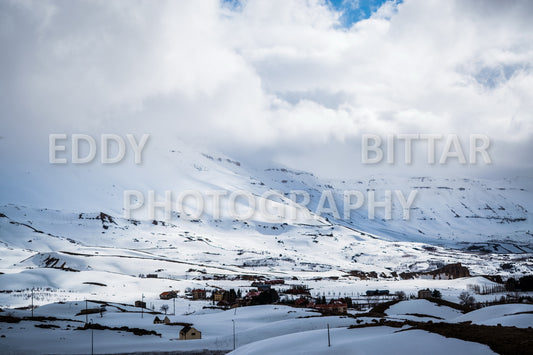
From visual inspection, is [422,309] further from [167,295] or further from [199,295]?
[167,295]

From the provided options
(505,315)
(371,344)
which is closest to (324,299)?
(505,315)

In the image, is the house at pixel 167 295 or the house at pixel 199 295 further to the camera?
the house at pixel 199 295

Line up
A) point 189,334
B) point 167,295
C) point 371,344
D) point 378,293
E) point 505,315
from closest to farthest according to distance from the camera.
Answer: point 371,344 < point 505,315 < point 189,334 < point 167,295 < point 378,293

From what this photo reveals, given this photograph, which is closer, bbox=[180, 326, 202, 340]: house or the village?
bbox=[180, 326, 202, 340]: house

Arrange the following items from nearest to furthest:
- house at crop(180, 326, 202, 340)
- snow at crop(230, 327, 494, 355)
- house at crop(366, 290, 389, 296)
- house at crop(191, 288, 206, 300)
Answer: snow at crop(230, 327, 494, 355) < house at crop(180, 326, 202, 340) < house at crop(191, 288, 206, 300) < house at crop(366, 290, 389, 296)

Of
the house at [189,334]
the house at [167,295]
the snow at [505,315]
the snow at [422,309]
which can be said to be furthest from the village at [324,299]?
the snow at [505,315]

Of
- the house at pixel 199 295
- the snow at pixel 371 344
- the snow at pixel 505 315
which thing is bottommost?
the house at pixel 199 295

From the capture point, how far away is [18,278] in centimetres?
11769

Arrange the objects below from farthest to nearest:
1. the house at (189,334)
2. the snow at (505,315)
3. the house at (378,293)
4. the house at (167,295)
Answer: the house at (378,293)
the house at (167,295)
the house at (189,334)
the snow at (505,315)

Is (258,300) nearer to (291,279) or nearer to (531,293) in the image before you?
(531,293)

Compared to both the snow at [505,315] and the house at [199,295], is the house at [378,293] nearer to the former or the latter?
the house at [199,295]

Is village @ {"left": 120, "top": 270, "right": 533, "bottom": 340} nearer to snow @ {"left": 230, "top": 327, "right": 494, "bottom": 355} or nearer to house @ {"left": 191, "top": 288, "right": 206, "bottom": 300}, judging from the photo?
house @ {"left": 191, "top": 288, "right": 206, "bottom": 300}

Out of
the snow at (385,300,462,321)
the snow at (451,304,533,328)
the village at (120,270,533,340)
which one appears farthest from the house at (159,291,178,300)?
the snow at (451,304,533,328)

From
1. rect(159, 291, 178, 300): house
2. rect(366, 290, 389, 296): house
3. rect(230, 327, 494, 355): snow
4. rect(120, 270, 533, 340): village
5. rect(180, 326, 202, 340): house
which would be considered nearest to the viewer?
rect(230, 327, 494, 355): snow
